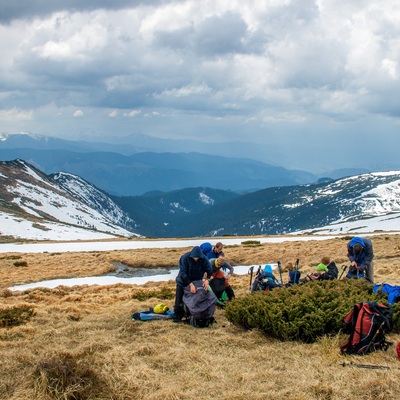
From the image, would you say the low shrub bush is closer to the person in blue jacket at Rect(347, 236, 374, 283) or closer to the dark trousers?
the dark trousers

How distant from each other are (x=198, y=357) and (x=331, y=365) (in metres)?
2.76

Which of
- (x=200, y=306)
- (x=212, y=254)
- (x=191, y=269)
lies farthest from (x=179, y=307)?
(x=212, y=254)

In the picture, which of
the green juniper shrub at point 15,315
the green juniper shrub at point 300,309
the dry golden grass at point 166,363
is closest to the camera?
the dry golden grass at point 166,363

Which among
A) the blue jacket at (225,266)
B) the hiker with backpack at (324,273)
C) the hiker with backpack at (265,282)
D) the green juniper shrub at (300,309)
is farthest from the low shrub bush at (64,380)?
the hiker with backpack at (324,273)

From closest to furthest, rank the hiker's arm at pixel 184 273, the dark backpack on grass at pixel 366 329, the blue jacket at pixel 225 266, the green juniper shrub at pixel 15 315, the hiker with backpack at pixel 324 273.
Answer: the dark backpack on grass at pixel 366 329 < the green juniper shrub at pixel 15 315 < the hiker's arm at pixel 184 273 < the blue jacket at pixel 225 266 < the hiker with backpack at pixel 324 273

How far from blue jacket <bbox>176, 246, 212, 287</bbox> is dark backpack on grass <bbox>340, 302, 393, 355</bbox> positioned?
467 centimetres

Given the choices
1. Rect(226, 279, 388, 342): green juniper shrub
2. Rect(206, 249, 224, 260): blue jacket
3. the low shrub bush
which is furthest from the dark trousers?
the low shrub bush

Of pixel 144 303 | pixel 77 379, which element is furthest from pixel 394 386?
pixel 144 303

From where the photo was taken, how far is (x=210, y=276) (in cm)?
1377

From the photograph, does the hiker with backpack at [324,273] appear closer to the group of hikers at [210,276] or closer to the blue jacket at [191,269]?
the group of hikers at [210,276]

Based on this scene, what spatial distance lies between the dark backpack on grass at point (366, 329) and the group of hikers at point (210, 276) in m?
4.25

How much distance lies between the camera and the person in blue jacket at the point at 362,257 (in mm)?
15414

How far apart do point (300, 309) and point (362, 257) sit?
5.91 meters

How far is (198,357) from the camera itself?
926 centimetres
